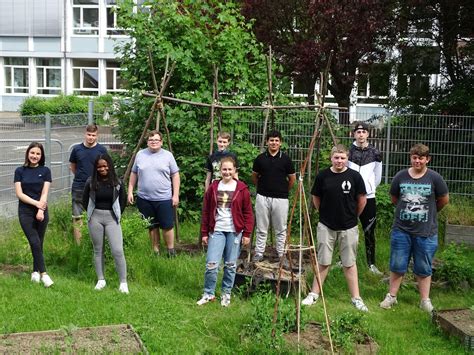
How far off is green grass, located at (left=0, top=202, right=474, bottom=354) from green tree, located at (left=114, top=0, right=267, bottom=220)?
2.48 m

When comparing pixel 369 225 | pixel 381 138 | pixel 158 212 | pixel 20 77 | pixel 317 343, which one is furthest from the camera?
pixel 20 77

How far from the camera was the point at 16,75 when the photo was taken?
38.8 m

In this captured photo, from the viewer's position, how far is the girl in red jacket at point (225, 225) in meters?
6.34

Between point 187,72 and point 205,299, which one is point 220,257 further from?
point 187,72

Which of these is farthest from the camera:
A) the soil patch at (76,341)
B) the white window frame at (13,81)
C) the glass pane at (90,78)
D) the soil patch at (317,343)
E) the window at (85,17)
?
the white window frame at (13,81)

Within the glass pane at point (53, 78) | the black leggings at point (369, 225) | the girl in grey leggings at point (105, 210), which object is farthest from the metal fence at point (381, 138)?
the glass pane at point (53, 78)

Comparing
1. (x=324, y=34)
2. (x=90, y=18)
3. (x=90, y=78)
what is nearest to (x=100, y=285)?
(x=324, y=34)

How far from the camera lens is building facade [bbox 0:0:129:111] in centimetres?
3706

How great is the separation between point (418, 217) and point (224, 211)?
1998 millimetres

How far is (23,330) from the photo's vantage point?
5348 mm

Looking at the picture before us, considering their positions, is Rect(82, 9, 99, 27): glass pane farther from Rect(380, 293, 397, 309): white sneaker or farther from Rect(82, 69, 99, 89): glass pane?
Rect(380, 293, 397, 309): white sneaker

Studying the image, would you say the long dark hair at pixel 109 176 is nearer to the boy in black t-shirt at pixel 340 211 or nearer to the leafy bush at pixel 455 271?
the boy in black t-shirt at pixel 340 211

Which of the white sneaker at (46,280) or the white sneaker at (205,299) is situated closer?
the white sneaker at (205,299)

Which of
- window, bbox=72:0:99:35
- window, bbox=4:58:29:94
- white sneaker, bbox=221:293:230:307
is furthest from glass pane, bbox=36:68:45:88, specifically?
white sneaker, bbox=221:293:230:307
